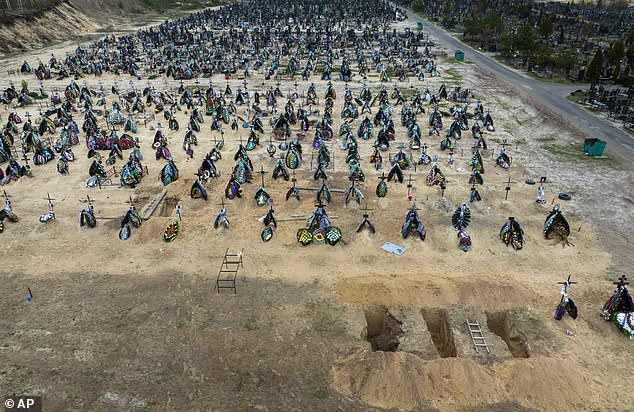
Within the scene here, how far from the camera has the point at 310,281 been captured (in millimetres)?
23625

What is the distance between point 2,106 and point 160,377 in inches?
2080

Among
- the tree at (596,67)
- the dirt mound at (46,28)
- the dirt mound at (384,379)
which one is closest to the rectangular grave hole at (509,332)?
the dirt mound at (384,379)

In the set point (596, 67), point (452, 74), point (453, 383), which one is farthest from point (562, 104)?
point (453, 383)

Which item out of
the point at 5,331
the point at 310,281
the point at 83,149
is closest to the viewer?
the point at 5,331

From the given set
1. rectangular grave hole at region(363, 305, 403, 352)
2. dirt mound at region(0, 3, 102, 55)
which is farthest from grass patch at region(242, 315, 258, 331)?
dirt mound at region(0, 3, 102, 55)

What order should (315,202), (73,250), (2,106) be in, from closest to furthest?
(73,250), (315,202), (2,106)

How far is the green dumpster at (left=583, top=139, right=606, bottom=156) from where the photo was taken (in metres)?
38.9

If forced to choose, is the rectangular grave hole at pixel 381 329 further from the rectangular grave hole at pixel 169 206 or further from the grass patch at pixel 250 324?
the rectangular grave hole at pixel 169 206

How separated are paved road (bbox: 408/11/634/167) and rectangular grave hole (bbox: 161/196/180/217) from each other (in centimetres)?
3793

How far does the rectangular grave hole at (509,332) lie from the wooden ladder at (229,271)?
13.1 meters

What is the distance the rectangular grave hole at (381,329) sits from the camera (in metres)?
20.0

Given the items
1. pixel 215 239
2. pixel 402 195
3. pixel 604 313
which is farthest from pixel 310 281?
pixel 604 313

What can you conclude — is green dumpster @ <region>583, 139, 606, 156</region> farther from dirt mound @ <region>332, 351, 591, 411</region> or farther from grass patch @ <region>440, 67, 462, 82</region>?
grass patch @ <region>440, 67, 462, 82</region>

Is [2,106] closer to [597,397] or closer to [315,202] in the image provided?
[315,202]
